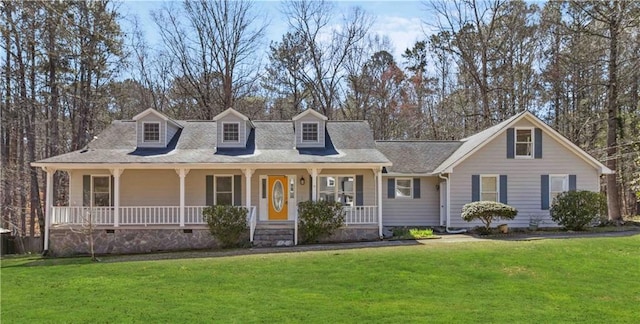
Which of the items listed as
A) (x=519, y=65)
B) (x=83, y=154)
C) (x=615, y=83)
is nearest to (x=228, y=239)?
(x=83, y=154)

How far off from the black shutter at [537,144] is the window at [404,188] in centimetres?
502

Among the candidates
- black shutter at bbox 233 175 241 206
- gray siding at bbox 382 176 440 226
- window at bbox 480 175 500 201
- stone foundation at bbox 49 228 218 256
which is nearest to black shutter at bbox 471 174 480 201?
window at bbox 480 175 500 201

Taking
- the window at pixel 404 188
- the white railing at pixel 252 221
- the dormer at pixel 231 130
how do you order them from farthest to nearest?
the window at pixel 404 188 < the dormer at pixel 231 130 < the white railing at pixel 252 221

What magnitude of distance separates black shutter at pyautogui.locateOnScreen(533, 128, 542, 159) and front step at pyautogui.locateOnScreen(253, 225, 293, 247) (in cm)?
1017

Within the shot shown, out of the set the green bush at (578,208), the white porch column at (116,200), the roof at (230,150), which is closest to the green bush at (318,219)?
the roof at (230,150)

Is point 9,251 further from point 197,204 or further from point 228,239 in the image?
point 228,239

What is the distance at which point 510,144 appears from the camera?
64.9 ft

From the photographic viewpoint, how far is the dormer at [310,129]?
792 inches

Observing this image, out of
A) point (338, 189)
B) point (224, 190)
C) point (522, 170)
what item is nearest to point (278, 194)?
point (224, 190)

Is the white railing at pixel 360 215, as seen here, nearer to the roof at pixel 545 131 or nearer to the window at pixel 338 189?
the window at pixel 338 189

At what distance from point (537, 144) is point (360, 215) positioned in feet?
25.6

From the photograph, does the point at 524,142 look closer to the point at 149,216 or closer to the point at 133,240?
the point at 149,216

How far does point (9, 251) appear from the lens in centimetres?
2159

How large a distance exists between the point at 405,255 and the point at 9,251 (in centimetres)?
1784
